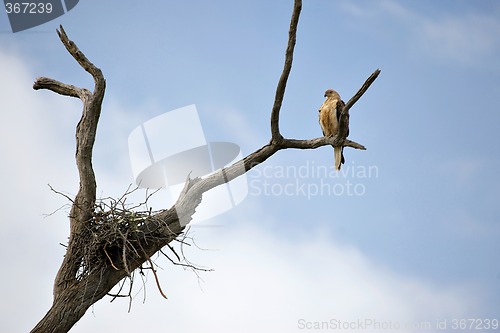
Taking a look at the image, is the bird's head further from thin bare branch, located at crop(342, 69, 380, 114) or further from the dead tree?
thin bare branch, located at crop(342, 69, 380, 114)

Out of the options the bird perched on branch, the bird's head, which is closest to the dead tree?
the bird perched on branch

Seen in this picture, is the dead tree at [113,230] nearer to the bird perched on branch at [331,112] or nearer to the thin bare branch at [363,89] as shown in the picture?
the thin bare branch at [363,89]

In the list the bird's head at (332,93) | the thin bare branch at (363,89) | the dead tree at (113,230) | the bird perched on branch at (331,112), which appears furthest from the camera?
the bird's head at (332,93)

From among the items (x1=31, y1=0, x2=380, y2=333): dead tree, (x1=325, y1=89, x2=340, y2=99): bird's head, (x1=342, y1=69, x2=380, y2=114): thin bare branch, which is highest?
(x1=342, y1=69, x2=380, y2=114): thin bare branch

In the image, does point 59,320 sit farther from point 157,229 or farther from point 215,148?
point 215,148

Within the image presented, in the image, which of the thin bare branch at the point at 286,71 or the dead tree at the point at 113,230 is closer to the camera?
the thin bare branch at the point at 286,71

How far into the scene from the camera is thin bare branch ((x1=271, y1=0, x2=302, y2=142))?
193 inches

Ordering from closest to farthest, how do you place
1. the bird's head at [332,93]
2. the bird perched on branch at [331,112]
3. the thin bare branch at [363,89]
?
the thin bare branch at [363,89] < the bird perched on branch at [331,112] < the bird's head at [332,93]

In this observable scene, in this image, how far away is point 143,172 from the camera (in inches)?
219

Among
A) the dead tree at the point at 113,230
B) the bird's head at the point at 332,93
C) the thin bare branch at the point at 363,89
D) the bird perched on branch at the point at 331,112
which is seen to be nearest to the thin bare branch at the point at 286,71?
the dead tree at the point at 113,230

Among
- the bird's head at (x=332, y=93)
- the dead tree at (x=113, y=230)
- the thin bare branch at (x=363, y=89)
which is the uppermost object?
the thin bare branch at (x=363, y=89)

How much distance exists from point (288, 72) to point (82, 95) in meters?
2.15

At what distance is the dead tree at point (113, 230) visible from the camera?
5090 millimetres

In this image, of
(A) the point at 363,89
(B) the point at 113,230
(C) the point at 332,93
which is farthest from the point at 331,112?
(B) the point at 113,230
